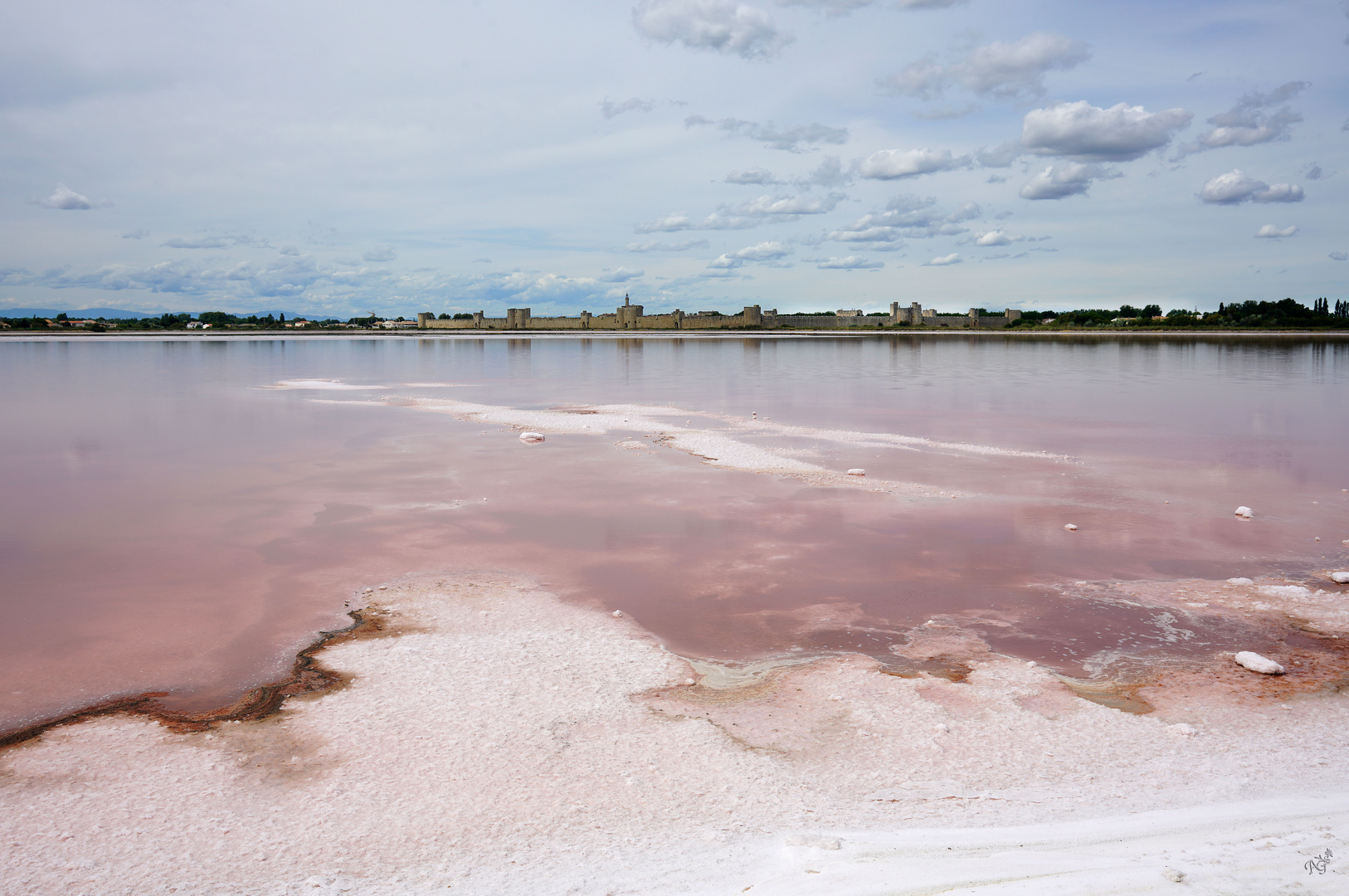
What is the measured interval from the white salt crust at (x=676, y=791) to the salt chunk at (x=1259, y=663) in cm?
34

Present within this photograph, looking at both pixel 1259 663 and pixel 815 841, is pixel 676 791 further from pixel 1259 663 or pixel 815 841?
pixel 1259 663

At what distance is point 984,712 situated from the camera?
4.95m

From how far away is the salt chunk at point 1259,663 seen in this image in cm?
550

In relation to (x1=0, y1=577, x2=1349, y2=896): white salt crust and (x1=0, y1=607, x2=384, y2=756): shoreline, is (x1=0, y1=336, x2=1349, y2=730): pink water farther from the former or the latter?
(x1=0, y1=577, x2=1349, y2=896): white salt crust

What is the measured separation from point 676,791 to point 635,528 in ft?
17.5

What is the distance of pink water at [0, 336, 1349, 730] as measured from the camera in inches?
244

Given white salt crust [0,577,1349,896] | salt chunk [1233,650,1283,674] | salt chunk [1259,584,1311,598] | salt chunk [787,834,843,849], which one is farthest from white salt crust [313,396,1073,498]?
salt chunk [787,834,843,849]

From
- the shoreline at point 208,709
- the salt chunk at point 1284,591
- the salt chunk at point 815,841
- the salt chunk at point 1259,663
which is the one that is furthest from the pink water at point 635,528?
the salt chunk at point 815,841

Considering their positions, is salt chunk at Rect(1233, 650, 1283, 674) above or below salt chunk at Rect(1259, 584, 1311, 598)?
below

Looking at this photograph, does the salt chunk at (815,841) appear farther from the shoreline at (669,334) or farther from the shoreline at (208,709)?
the shoreline at (669,334)

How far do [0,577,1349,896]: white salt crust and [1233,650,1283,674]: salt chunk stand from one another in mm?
341

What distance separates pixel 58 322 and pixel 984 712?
19750cm

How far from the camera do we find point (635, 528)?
935 centimetres

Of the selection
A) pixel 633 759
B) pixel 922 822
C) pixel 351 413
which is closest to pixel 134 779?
pixel 633 759
